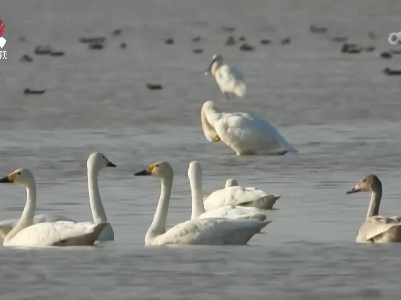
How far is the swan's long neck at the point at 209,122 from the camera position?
793 inches

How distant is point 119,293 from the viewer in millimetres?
10234

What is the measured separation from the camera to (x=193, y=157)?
19.2m

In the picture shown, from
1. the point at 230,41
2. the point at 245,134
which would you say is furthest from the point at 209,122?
the point at 230,41

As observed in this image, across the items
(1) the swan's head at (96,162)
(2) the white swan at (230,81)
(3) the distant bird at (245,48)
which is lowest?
(1) the swan's head at (96,162)

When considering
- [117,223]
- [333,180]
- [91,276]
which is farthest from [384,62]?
[91,276]

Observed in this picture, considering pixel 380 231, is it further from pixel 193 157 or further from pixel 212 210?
pixel 193 157

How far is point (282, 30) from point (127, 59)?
41.3 feet

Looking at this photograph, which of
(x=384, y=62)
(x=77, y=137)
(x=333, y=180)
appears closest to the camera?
(x=333, y=180)

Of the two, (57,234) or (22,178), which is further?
(22,178)

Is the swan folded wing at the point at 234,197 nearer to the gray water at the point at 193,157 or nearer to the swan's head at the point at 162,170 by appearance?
the gray water at the point at 193,157

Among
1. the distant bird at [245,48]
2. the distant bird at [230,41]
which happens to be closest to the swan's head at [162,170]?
the distant bird at [245,48]

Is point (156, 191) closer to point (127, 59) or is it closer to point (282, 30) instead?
point (127, 59)

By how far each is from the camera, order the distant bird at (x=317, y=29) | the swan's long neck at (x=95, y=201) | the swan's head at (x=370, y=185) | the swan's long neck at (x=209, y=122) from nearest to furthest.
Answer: the swan's long neck at (x=95, y=201), the swan's head at (x=370, y=185), the swan's long neck at (x=209, y=122), the distant bird at (x=317, y=29)

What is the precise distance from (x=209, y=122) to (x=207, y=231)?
26.6 ft
